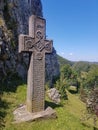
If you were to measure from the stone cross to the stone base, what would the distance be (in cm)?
30

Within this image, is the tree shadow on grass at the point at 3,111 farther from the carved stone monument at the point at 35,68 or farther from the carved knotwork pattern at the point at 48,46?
the carved knotwork pattern at the point at 48,46

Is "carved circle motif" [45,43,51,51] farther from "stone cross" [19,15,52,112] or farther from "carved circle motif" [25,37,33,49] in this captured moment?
"carved circle motif" [25,37,33,49]

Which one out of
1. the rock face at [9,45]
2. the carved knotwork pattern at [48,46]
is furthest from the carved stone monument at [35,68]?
the rock face at [9,45]

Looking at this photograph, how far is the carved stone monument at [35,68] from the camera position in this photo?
36.9 ft

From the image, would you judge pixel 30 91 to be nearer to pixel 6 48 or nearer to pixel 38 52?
pixel 38 52

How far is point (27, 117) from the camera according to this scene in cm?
1080

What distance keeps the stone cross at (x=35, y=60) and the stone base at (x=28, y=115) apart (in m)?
0.30

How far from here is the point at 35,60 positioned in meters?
11.5

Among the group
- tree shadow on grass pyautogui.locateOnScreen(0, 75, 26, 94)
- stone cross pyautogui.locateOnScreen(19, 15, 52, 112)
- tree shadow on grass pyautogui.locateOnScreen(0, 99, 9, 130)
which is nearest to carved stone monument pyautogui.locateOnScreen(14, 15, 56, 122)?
stone cross pyautogui.locateOnScreen(19, 15, 52, 112)

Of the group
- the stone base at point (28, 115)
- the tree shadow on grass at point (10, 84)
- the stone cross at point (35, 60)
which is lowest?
the stone base at point (28, 115)

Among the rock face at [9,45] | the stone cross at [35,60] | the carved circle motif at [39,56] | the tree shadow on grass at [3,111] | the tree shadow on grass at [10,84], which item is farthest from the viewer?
the rock face at [9,45]

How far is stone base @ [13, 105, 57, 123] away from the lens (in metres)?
10.7

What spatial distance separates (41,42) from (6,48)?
626 centimetres

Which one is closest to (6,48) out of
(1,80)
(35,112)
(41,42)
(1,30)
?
(1,30)
